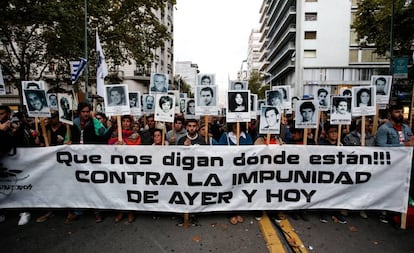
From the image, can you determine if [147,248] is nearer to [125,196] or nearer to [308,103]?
[125,196]

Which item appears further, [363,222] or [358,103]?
[358,103]

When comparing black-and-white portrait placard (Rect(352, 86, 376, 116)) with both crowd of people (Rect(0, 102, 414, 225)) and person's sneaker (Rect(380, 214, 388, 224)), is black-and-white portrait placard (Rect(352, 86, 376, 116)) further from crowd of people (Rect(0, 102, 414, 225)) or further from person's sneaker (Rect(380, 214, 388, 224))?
person's sneaker (Rect(380, 214, 388, 224))

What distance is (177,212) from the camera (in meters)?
3.92

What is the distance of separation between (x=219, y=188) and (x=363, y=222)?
213cm

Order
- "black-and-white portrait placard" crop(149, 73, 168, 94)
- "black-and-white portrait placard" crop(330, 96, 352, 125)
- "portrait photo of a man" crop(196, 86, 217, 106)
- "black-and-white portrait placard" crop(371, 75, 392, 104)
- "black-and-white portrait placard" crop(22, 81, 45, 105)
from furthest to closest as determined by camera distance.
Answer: "black-and-white portrait placard" crop(149, 73, 168, 94) < "black-and-white portrait placard" crop(371, 75, 392, 104) < "portrait photo of a man" crop(196, 86, 217, 106) < "black-and-white portrait placard" crop(22, 81, 45, 105) < "black-and-white portrait placard" crop(330, 96, 352, 125)

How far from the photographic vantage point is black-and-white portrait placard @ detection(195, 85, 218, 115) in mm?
4781

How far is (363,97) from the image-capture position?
420 cm

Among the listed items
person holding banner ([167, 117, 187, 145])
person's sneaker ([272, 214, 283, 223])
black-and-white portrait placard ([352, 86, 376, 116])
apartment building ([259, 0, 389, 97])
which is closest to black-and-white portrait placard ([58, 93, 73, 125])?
person holding banner ([167, 117, 187, 145])

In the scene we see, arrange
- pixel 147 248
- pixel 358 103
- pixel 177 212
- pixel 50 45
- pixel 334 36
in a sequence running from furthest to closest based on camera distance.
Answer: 1. pixel 334 36
2. pixel 50 45
3. pixel 358 103
4. pixel 177 212
5. pixel 147 248

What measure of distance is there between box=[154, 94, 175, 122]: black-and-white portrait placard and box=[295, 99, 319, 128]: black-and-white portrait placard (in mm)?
2123

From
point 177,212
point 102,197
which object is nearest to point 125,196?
point 102,197

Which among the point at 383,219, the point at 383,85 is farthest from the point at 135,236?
the point at 383,85

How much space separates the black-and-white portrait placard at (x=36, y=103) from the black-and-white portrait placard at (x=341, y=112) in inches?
183

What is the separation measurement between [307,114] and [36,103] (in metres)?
4.38
